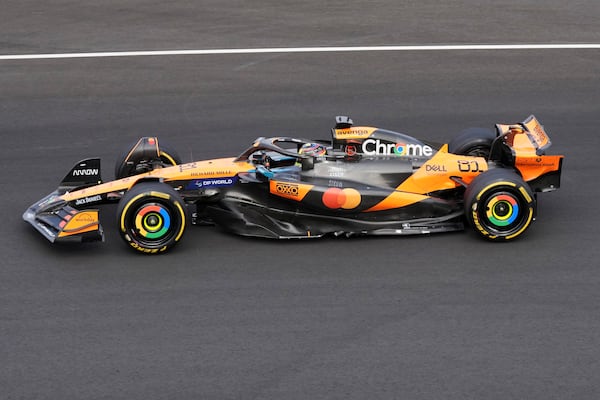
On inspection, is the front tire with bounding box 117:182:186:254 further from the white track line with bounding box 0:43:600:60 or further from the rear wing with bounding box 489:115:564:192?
the white track line with bounding box 0:43:600:60

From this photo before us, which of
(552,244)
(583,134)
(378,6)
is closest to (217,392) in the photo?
(552,244)

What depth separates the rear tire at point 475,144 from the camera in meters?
14.3

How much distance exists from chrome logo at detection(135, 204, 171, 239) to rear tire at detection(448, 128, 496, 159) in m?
4.28

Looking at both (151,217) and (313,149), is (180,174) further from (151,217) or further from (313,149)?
(313,149)

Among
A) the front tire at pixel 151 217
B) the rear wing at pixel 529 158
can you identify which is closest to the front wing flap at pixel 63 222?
the front tire at pixel 151 217

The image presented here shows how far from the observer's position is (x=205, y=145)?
16.4 m

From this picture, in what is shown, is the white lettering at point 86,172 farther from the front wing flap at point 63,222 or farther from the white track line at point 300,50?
the white track line at point 300,50

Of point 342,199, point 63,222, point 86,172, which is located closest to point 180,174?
point 86,172

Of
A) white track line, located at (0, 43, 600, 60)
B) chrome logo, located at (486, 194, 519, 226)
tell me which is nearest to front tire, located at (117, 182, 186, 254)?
chrome logo, located at (486, 194, 519, 226)

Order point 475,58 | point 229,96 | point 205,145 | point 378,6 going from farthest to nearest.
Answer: point 378,6 < point 475,58 < point 229,96 < point 205,145

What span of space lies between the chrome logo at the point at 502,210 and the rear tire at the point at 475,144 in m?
1.80

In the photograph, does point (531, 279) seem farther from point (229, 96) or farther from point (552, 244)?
point (229, 96)

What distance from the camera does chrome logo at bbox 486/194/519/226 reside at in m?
12.6

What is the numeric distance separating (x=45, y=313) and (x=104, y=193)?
2.20m
